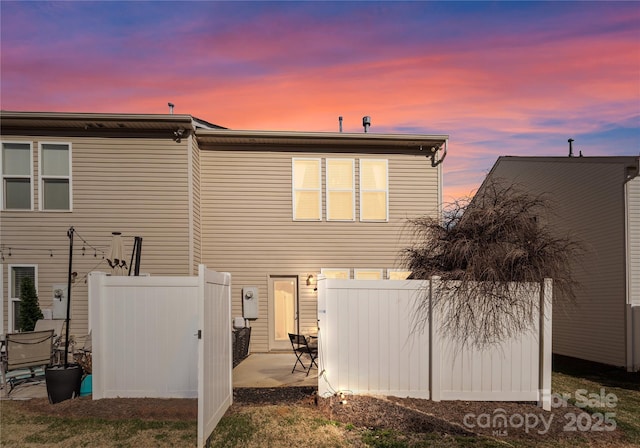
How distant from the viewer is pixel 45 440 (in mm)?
5430

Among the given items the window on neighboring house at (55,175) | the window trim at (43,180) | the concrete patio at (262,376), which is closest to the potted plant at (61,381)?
the concrete patio at (262,376)

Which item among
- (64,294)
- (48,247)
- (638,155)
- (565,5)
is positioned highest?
(565,5)

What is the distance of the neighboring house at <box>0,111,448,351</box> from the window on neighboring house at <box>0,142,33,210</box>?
0.07 feet

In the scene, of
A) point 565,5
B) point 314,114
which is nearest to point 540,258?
point 565,5

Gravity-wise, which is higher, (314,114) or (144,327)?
(314,114)

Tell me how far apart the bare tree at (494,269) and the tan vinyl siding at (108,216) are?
629cm

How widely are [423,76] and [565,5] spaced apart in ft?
9.86

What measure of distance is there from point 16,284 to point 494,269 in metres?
10.2

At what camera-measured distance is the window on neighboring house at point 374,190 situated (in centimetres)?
→ 1276

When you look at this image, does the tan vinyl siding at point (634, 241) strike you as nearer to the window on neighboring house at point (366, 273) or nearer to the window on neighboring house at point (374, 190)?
the window on neighboring house at point (374, 190)

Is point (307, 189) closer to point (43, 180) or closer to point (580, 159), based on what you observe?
point (43, 180)

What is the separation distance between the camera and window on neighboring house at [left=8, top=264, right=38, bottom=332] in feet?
36.6

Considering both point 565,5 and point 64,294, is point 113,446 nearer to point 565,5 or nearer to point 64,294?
point 64,294

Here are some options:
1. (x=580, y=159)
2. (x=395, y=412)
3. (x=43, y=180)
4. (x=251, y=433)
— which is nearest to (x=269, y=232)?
(x=43, y=180)
